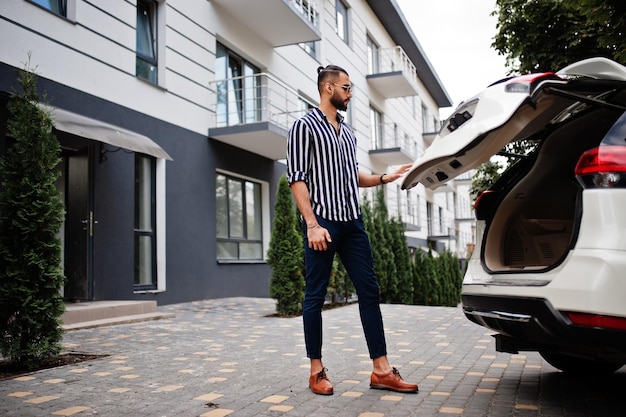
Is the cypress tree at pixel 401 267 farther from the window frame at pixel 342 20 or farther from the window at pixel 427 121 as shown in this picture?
the window at pixel 427 121

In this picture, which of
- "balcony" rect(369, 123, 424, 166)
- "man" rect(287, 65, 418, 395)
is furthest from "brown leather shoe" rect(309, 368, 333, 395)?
"balcony" rect(369, 123, 424, 166)

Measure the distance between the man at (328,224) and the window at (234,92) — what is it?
8496 millimetres

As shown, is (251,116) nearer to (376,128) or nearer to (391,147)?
(376,128)

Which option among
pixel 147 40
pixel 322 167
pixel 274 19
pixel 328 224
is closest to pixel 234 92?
pixel 274 19

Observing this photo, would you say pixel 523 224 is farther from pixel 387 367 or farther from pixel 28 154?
pixel 28 154

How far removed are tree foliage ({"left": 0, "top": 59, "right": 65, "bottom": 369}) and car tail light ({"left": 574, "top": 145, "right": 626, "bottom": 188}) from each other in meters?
4.11

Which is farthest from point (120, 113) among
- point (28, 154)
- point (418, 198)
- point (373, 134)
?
point (418, 198)

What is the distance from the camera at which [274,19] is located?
513 inches

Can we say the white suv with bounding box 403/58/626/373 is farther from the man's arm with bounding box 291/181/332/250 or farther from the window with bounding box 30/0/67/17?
the window with bounding box 30/0/67/17

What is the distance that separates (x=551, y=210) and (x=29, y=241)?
4.07m

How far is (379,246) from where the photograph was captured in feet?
46.0

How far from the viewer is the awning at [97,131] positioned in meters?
7.39

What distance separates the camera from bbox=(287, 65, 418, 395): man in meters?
3.77

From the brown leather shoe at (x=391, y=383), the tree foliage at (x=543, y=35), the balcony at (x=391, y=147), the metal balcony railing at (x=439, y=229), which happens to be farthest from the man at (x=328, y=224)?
the metal balcony railing at (x=439, y=229)
